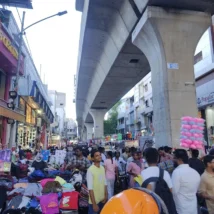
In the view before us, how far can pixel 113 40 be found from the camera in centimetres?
1195

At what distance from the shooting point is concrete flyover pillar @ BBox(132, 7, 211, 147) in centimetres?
855

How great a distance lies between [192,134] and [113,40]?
706cm

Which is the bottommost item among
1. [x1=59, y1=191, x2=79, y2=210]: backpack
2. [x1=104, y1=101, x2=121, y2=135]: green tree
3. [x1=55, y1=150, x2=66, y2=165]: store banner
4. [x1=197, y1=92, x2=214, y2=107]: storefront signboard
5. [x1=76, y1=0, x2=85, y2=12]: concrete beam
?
[x1=59, y1=191, x2=79, y2=210]: backpack

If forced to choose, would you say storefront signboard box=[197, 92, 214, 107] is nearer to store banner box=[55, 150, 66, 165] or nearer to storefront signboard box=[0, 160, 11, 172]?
store banner box=[55, 150, 66, 165]

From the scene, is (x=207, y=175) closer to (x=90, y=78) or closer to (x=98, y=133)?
(x=90, y=78)

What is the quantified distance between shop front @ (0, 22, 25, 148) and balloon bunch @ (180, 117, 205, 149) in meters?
8.17

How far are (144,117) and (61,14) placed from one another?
32.3 meters

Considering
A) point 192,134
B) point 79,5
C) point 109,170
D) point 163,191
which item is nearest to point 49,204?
point 163,191

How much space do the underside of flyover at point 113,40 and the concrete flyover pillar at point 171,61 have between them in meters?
0.48

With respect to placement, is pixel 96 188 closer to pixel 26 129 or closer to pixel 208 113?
pixel 208 113

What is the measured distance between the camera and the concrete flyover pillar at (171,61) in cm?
855

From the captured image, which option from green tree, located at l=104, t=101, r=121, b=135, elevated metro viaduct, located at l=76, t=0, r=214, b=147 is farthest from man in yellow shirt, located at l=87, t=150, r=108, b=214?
green tree, located at l=104, t=101, r=121, b=135

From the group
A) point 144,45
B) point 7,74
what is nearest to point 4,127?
point 7,74

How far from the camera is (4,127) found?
14938 mm
